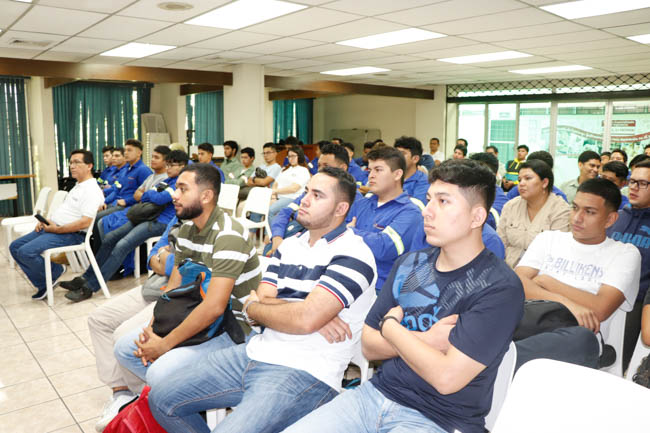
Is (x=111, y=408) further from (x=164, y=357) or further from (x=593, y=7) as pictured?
(x=593, y=7)

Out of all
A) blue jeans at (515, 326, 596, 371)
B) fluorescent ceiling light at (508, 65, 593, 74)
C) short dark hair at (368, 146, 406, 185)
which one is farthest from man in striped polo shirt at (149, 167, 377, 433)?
fluorescent ceiling light at (508, 65, 593, 74)

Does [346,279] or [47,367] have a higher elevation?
[346,279]

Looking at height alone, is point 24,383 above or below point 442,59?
below

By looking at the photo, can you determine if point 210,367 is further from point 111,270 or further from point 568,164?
point 568,164

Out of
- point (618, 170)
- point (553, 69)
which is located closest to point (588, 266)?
point (618, 170)

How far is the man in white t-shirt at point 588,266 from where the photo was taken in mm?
2221

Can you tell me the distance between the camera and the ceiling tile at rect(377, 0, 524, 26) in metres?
4.07

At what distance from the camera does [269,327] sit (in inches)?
73.5

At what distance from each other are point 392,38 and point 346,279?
4504 mm

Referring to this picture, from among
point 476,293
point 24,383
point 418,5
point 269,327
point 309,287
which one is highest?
point 418,5

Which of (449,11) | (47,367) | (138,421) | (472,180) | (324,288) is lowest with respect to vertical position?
(47,367)

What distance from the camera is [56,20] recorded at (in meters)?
4.75

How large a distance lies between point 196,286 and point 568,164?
35.1 feet

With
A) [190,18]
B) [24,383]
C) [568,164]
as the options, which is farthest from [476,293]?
[568,164]
